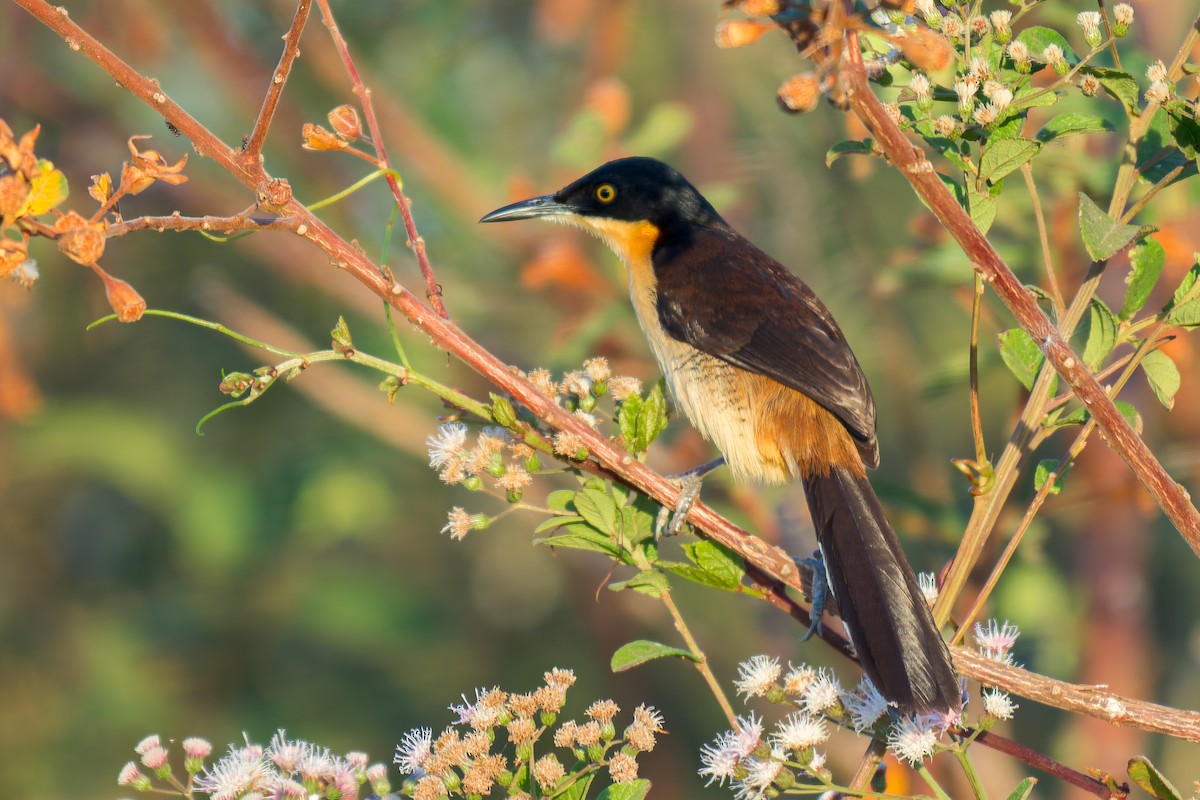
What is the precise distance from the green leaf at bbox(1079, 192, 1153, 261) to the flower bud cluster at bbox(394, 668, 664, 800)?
0.99m

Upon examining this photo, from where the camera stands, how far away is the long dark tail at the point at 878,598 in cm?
201

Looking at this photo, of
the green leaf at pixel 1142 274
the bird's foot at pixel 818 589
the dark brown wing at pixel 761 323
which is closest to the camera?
the green leaf at pixel 1142 274

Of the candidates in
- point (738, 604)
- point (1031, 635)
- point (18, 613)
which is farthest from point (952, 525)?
point (18, 613)

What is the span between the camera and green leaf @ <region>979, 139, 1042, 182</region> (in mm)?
1988

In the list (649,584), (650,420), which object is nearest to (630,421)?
(650,420)

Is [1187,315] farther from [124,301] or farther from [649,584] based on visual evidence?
[124,301]

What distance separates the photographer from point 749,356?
3.55 metres

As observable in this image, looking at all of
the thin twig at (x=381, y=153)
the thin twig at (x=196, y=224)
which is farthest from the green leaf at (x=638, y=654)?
the thin twig at (x=196, y=224)

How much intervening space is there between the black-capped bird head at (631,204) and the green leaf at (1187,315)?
7.59ft

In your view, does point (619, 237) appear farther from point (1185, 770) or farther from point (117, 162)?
point (1185, 770)

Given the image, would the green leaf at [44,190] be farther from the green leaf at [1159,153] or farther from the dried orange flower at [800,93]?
the green leaf at [1159,153]

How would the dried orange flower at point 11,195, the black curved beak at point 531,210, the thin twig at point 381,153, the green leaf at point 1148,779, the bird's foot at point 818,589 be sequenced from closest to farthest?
1. the dried orange flower at point 11,195
2. the green leaf at point 1148,779
3. the thin twig at point 381,153
4. the bird's foot at point 818,589
5. the black curved beak at point 531,210

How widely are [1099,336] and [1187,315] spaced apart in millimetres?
136

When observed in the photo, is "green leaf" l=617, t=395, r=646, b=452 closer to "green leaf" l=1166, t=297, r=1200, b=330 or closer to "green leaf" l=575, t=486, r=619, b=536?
"green leaf" l=575, t=486, r=619, b=536
